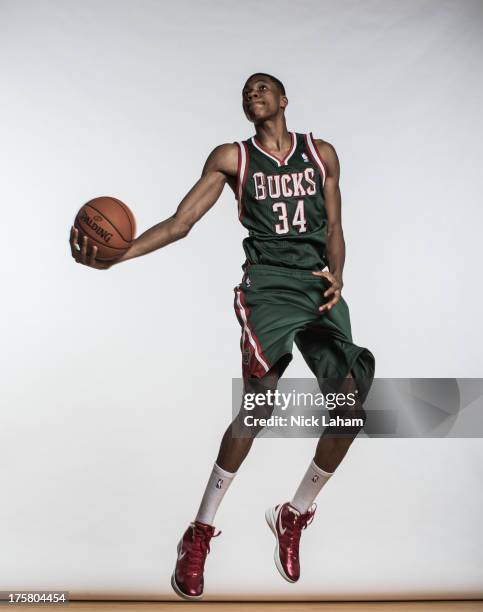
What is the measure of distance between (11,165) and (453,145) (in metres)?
1.96

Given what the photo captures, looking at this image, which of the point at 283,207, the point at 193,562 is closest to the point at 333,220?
the point at 283,207

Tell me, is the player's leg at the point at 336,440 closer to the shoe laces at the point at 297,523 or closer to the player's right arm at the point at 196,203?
the shoe laces at the point at 297,523

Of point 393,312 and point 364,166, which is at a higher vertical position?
point 364,166

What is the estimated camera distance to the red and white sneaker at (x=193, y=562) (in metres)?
2.95

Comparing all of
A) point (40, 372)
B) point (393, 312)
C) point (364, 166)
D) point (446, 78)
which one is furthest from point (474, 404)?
point (40, 372)

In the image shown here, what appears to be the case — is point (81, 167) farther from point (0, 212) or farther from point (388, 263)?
point (388, 263)

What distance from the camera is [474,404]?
350cm

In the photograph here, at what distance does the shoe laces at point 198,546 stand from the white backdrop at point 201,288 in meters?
0.34

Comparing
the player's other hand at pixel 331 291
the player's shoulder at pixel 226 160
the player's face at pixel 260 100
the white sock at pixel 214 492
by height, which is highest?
the player's face at pixel 260 100

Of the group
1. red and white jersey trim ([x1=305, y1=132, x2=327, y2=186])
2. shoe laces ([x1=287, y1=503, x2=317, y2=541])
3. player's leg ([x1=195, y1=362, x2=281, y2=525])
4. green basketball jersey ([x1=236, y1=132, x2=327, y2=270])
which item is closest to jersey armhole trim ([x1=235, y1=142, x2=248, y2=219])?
green basketball jersey ([x1=236, y1=132, x2=327, y2=270])

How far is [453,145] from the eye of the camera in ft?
11.7

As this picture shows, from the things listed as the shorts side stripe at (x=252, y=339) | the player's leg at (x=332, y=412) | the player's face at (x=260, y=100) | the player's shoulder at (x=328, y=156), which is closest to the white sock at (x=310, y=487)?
the player's leg at (x=332, y=412)

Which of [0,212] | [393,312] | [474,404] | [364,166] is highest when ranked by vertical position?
[364,166]

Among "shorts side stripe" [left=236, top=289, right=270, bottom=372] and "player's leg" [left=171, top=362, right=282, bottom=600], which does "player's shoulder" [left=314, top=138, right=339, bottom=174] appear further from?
"player's leg" [left=171, top=362, right=282, bottom=600]
